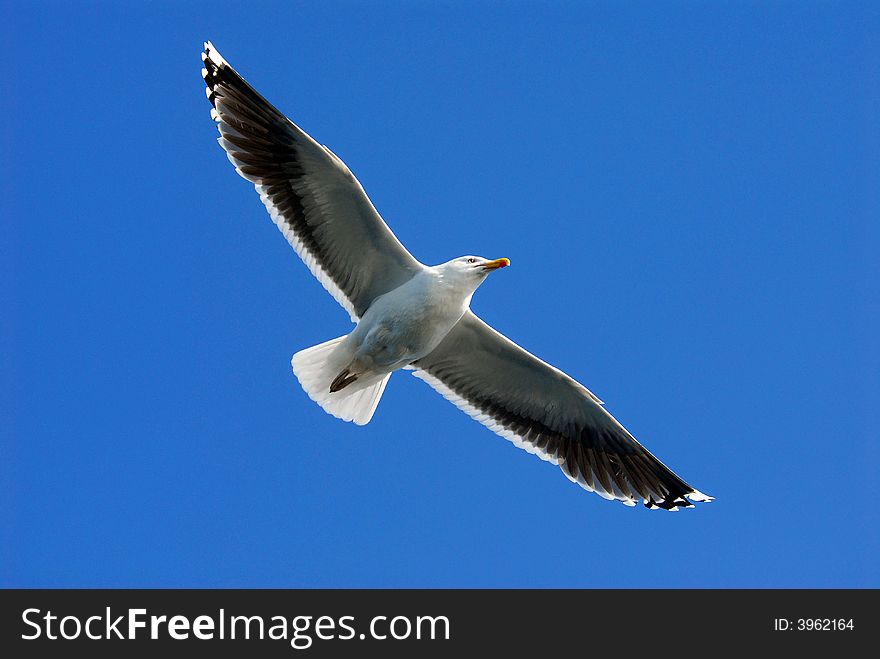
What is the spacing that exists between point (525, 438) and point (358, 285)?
4.91 feet

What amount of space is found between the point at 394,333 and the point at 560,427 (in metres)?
1.49

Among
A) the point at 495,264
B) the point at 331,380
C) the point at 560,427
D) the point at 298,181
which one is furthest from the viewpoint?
the point at 560,427

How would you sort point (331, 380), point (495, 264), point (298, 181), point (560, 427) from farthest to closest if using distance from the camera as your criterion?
point (560, 427) → point (331, 380) → point (298, 181) → point (495, 264)

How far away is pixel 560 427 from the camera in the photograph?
6484mm

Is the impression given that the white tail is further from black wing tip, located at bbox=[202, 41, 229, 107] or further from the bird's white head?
black wing tip, located at bbox=[202, 41, 229, 107]

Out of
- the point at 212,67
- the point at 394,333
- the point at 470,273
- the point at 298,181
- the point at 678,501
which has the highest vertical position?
the point at 212,67

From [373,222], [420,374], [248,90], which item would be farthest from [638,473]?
[248,90]

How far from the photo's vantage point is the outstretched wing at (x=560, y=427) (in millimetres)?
6344

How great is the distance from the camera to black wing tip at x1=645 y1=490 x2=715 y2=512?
21.1ft

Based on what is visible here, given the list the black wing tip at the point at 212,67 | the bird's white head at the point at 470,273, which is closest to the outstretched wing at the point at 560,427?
the bird's white head at the point at 470,273

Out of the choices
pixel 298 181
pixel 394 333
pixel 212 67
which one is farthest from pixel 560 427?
pixel 212 67

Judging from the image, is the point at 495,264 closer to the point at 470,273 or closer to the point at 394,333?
the point at 470,273

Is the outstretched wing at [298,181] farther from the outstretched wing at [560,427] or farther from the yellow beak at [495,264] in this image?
the outstretched wing at [560,427]

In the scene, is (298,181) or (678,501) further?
(678,501)
